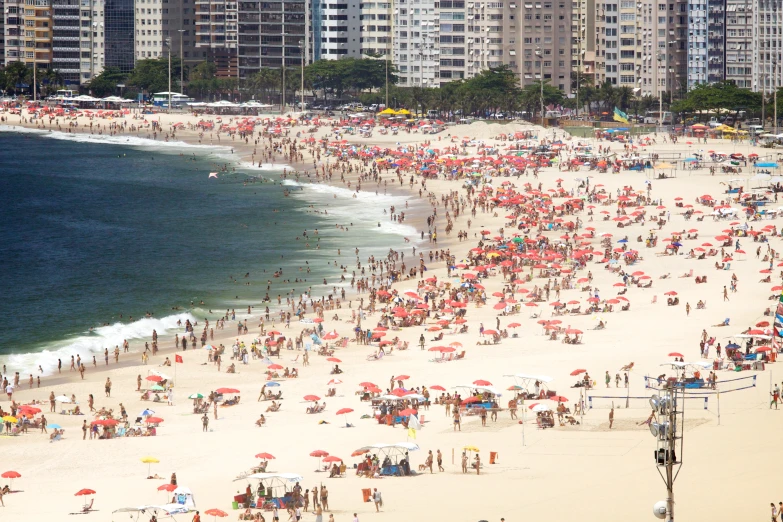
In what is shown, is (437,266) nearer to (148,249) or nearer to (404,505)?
(148,249)

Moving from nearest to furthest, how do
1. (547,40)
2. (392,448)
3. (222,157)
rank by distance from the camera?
1. (392,448)
2. (222,157)
3. (547,40)

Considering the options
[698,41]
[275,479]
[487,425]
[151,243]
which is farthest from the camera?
[698,41]

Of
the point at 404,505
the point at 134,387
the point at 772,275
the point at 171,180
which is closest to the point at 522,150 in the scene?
the point at 171,180

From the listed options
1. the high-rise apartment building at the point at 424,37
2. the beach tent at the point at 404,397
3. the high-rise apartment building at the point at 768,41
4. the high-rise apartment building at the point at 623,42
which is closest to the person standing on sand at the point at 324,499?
the beach tent at the point at 404,397

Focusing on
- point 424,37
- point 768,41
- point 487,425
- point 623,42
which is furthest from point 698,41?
point 487,425

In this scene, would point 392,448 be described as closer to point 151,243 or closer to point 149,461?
point 149,461

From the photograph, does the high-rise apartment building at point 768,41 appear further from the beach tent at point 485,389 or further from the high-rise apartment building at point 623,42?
the beach tent at point 485,389

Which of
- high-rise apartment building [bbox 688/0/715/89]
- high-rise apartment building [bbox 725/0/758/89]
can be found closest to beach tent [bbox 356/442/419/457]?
high-rise apartment building [bbox 725/0/758/89]

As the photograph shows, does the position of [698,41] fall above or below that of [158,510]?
above
